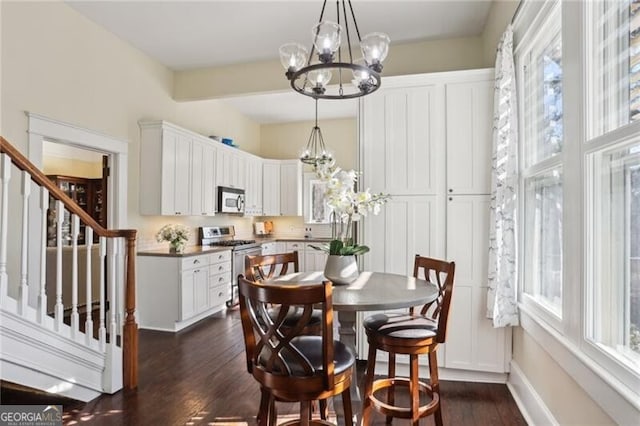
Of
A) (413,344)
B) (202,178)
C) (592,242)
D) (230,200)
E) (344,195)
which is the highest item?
(202,178)

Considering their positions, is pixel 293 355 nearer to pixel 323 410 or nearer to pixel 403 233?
pixel 323 410

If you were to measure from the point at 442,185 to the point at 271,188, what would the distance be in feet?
14.7

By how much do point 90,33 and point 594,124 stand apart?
4.36m

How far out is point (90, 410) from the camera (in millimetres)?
2348

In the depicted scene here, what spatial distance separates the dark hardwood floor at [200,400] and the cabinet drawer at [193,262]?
1024 mm

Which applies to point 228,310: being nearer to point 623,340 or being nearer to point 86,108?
point 86,108

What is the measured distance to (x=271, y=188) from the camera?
6883mm

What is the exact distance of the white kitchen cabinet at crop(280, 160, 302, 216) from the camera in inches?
272

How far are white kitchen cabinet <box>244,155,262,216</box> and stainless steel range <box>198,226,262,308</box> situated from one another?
2.01ft

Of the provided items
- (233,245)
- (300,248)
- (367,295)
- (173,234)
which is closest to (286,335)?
(367,295)

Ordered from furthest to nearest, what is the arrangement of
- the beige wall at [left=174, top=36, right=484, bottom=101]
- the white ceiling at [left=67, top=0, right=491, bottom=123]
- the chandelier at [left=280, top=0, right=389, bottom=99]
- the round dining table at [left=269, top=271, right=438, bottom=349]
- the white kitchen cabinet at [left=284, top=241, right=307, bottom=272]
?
1. the white kitchen cabinet at [left=284, top=241, right=307, bottom=272]
2. the beige wall at [left=174, top=36, right=484, bottom=101]
3. the white ceiling at [left=67, top=0, right=491, bottom=123]
4. the chandelier at [left=280, top=0, right=389, bottom=99]
5. the round dining table at [left=269, top=271, right=438, bottom=349]

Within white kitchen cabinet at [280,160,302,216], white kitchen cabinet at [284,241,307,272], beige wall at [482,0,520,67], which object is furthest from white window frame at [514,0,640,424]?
white kitchen cabinet at [280,160,302,216]

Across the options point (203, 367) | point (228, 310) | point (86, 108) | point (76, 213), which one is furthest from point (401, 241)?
point (86, 108)

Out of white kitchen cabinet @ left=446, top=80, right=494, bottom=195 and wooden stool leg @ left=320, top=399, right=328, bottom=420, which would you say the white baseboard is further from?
white kitchen cabinet @ left=446, top=80, right=494, bottom=195
